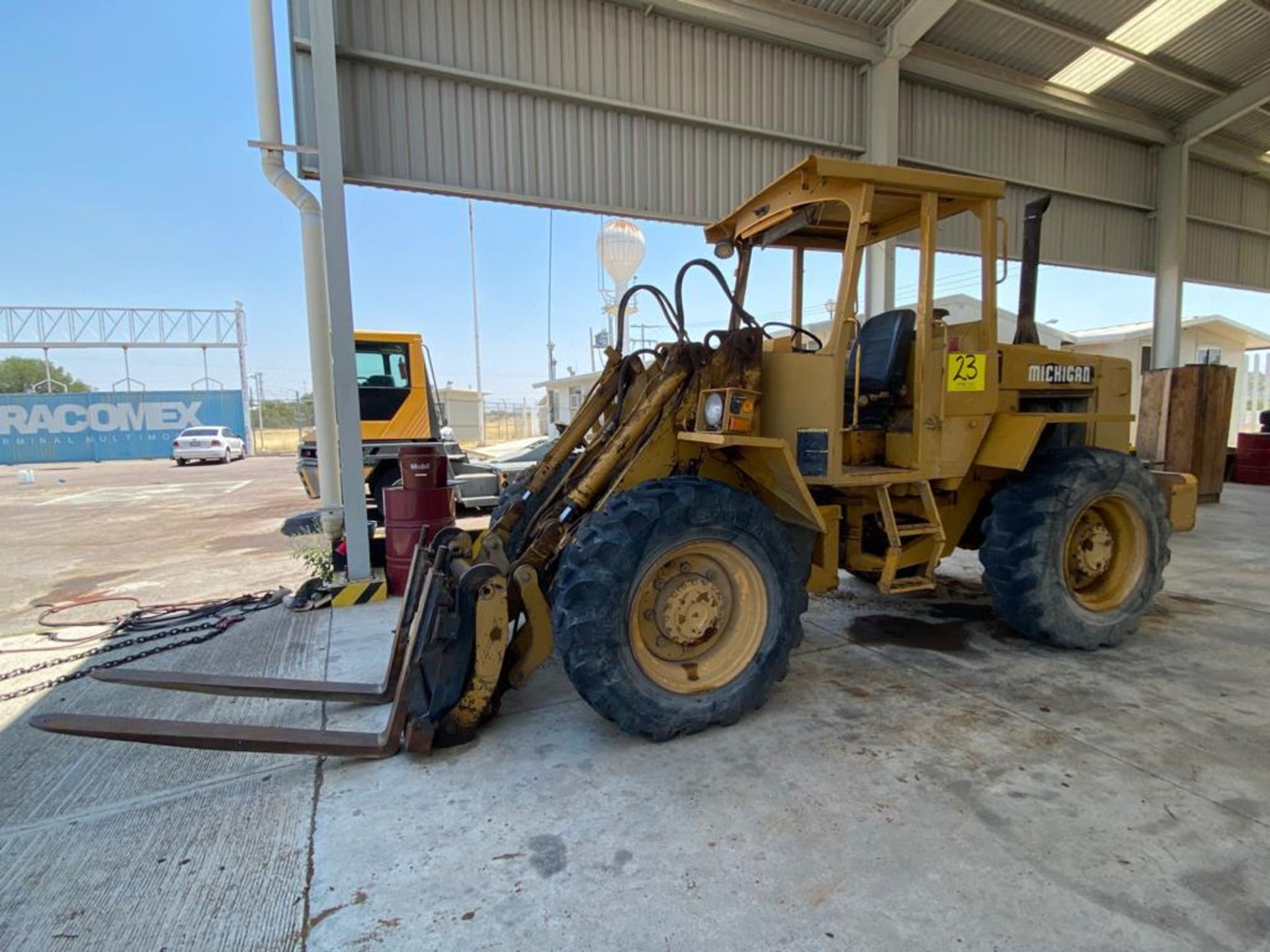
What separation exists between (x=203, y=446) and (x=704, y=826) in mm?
27132

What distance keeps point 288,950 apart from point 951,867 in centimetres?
207

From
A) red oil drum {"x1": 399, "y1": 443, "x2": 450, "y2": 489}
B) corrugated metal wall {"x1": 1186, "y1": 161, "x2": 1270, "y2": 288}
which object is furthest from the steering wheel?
corrugated metal wall {"x1": 1186, "y1": 161, "x2": 1270, "y2": 288}

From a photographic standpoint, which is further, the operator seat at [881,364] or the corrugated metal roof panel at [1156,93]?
the corrugated metal roof panel at [1156,93]

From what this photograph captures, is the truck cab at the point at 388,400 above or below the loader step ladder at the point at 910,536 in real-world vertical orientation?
above

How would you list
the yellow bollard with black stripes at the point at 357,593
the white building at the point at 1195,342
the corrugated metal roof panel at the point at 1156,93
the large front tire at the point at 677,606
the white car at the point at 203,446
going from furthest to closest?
the white car at the point at 203,446, the white building at the point at 1195,342, the corrugated metal roof panel at the point at 1156,93, the yellow bollard with black stripes at the point at 357,593, the large front tire at the point at 677,606

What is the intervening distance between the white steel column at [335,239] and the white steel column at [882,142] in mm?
6055

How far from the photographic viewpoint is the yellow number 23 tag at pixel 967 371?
3.73 metres

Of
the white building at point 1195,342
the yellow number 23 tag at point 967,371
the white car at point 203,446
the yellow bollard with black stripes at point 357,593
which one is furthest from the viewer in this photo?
the white car at point 203,446

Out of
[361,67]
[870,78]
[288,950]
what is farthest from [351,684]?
[870,78]

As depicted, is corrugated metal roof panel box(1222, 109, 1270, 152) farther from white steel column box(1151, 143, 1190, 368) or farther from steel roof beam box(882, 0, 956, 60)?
steel roof beam box(882, 0, 956, 60)

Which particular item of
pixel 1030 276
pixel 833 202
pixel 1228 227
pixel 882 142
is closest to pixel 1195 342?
pixel 1228 227

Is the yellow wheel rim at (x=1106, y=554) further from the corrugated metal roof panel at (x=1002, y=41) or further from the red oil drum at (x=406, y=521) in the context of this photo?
the corrugated metal roof panel at (x=1002, y=41)

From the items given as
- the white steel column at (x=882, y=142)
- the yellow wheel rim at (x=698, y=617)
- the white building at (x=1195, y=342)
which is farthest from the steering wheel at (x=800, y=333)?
the white building at (x=1195, y=342)

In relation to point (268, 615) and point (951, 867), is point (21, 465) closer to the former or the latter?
point (268, 615)
